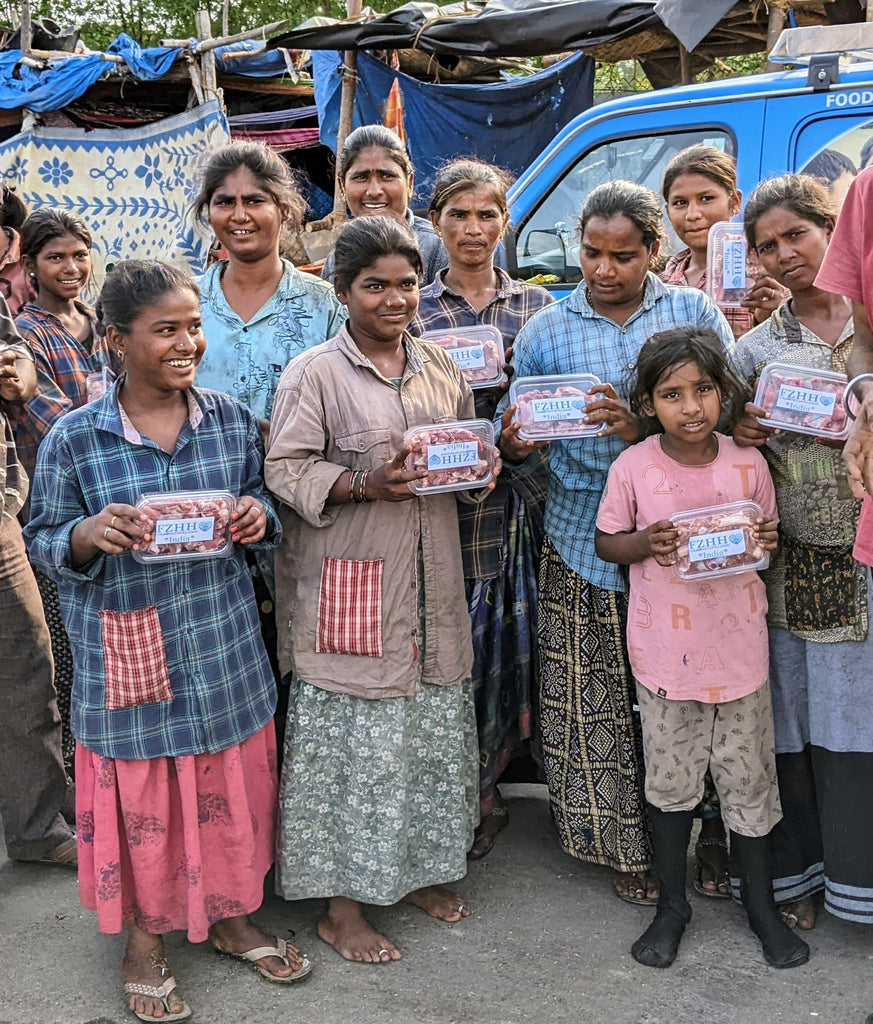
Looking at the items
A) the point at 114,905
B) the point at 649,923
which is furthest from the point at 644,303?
the point at 114,905

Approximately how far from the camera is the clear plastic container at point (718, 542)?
254 centimetres

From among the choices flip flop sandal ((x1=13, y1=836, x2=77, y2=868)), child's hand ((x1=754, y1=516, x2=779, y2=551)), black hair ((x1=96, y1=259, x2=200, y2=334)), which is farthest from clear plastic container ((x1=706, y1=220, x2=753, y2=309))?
flip flop sandal ((x1=13, y1=836, x2=77, y2=868))

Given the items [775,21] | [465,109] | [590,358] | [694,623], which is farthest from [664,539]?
[465,109]

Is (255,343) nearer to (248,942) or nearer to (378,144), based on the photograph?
(378,144)

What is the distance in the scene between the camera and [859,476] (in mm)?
2104

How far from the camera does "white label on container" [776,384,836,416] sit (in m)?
2.51

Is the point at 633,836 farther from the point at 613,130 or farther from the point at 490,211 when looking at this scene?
the point at 613,130

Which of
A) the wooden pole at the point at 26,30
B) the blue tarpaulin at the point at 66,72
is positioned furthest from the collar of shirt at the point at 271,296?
the wooden pole at the point at 26,30

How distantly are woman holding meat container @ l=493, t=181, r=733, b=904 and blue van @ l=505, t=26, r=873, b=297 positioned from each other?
164 centimetres

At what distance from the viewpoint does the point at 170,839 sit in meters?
2.64

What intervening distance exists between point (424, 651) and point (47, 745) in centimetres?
137

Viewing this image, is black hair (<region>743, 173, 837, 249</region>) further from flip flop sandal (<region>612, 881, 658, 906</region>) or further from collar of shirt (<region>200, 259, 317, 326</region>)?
flip flop sandal (<region>612, 881, 658, 906</region>)

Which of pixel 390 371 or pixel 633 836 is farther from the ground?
pixel 390 371

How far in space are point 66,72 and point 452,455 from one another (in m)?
8.13
